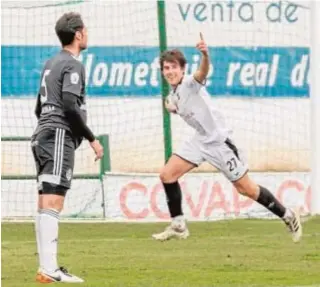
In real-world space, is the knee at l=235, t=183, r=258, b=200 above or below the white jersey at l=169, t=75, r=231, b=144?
below

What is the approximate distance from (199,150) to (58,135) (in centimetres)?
398

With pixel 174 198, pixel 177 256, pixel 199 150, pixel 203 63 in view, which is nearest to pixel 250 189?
pixel 199 150

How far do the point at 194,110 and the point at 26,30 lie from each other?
24.5 feet

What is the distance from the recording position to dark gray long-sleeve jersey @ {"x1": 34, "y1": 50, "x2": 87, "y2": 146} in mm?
10242

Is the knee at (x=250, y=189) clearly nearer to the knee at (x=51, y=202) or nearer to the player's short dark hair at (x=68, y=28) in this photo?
the knee at (x=51, y=202)

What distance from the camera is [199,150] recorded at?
→ 46.4 ft

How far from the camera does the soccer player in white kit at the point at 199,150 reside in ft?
44.9

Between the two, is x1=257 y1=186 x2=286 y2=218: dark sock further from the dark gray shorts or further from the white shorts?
the dark gray shorts

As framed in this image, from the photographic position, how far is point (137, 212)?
17719 millimetres

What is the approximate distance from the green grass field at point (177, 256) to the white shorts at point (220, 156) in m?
0.70

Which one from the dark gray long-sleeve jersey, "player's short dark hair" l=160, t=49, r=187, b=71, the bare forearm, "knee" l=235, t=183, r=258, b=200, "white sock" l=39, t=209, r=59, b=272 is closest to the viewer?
"white sock" l=39, t=209, r=59, b=272

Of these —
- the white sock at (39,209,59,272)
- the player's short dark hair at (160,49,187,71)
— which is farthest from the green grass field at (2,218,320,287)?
the player's short dark hair at (160,49,187,71)

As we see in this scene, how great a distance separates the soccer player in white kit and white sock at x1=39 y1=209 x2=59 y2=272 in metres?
3.67

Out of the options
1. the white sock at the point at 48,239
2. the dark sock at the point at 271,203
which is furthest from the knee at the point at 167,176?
the white sock at the point at 48,239
